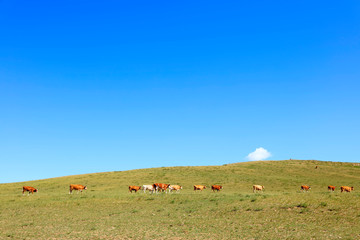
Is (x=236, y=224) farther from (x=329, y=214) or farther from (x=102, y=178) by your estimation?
(x=102, y=178)

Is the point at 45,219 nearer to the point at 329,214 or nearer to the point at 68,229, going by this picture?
the point at 68,229

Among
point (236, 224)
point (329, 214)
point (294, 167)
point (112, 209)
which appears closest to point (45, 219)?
point (112, 209)

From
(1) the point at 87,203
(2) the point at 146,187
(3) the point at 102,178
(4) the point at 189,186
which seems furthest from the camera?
(3) the point at 102,178

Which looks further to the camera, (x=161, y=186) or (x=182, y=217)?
(x=161, y=186)

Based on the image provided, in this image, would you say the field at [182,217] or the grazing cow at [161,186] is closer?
the field at [182,217]

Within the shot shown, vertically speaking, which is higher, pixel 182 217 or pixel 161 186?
pixel 161 186

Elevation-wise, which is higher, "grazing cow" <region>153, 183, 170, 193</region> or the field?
"grazing cow" <region>153, 183, 170, 193</region>

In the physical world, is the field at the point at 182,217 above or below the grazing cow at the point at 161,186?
below

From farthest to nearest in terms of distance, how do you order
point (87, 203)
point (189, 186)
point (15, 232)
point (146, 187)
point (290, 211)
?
point (189, 186) → point (146, 187) → point (87, 203) → point (290, 211) → point (15, 232)

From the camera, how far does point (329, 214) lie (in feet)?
73.9

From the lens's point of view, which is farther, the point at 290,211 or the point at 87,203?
the point at 87,203

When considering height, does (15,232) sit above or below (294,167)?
below

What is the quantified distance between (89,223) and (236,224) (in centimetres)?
1175

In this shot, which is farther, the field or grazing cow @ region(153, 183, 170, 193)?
grazing cow @ region(153, 183, 170, 193)
